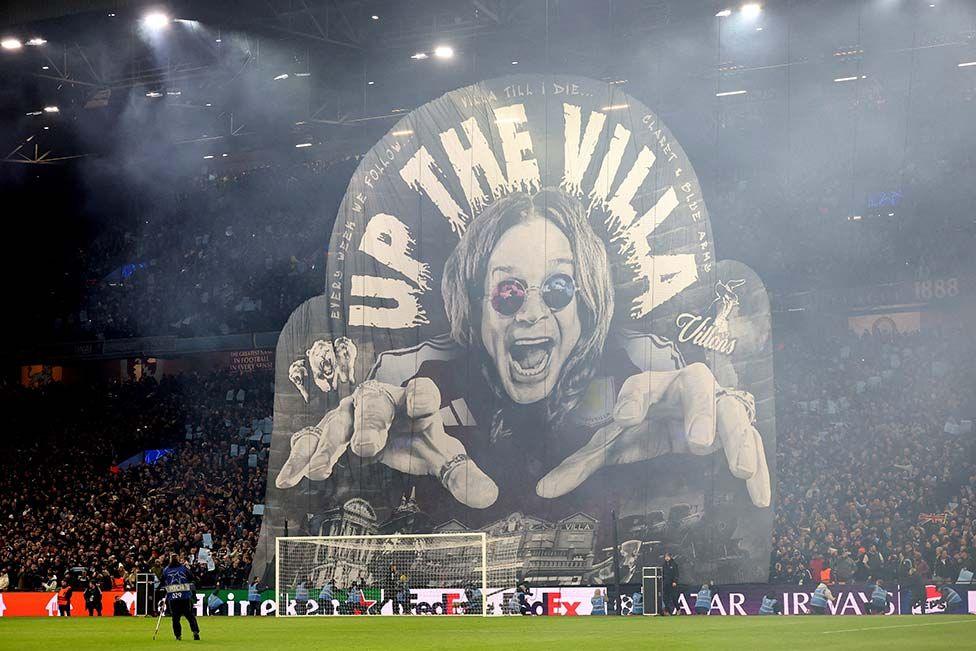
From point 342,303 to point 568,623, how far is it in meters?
11.3

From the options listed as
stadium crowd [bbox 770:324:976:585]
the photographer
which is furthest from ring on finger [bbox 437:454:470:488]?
stadium crowd [bbox 770:324:976:585]

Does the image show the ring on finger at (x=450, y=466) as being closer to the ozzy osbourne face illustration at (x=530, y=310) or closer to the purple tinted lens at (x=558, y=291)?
the ozzy osbourne face illustration at (x=530, y=310)

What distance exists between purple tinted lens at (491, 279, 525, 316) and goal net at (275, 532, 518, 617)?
4913 millimetres

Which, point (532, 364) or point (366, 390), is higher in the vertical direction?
point (532, 364)

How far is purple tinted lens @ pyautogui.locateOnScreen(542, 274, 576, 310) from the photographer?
28750mm

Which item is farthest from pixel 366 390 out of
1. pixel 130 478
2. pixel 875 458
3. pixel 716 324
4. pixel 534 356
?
pixel 875 458

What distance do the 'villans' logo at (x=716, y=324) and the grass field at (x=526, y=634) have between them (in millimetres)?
6487

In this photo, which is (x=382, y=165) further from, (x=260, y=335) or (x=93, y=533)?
(x=93, y=533)

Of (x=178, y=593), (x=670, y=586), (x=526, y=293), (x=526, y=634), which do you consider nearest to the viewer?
(x=178, y=593)

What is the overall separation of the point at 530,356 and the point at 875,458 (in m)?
7.41

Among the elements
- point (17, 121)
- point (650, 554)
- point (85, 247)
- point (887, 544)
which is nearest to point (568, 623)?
point (650, 554)

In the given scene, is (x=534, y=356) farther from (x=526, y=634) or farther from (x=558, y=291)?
(x=526, y=634)

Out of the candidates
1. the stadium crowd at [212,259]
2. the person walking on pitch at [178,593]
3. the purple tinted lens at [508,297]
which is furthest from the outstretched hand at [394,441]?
the person walking on pitch at [178,593]

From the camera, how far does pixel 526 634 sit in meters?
18.7
